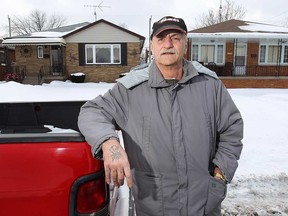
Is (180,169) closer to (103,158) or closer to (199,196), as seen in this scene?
(199,196)

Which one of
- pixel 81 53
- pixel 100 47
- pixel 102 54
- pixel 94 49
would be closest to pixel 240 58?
pixel 102 54

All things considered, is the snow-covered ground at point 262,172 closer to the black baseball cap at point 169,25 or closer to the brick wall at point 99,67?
the black baseball cap at point 169,25

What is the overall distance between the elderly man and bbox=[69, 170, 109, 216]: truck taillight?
0.21 m

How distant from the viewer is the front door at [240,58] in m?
21.8

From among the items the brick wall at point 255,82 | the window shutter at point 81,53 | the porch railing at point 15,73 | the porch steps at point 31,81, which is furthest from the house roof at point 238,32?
the porch railing at point 15,73

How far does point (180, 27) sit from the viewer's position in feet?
6.37

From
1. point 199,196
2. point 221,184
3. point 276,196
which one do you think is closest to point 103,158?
point 199,196

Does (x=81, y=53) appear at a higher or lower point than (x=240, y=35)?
lower

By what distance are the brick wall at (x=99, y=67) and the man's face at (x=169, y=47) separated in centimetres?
2073

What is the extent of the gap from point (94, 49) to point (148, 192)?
2159cm

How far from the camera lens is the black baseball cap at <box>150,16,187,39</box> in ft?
6.31

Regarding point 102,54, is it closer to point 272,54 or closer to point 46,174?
point 272,54

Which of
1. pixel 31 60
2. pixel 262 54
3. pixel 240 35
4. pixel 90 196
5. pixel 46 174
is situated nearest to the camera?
pixel 46 174

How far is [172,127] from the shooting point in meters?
1.84
